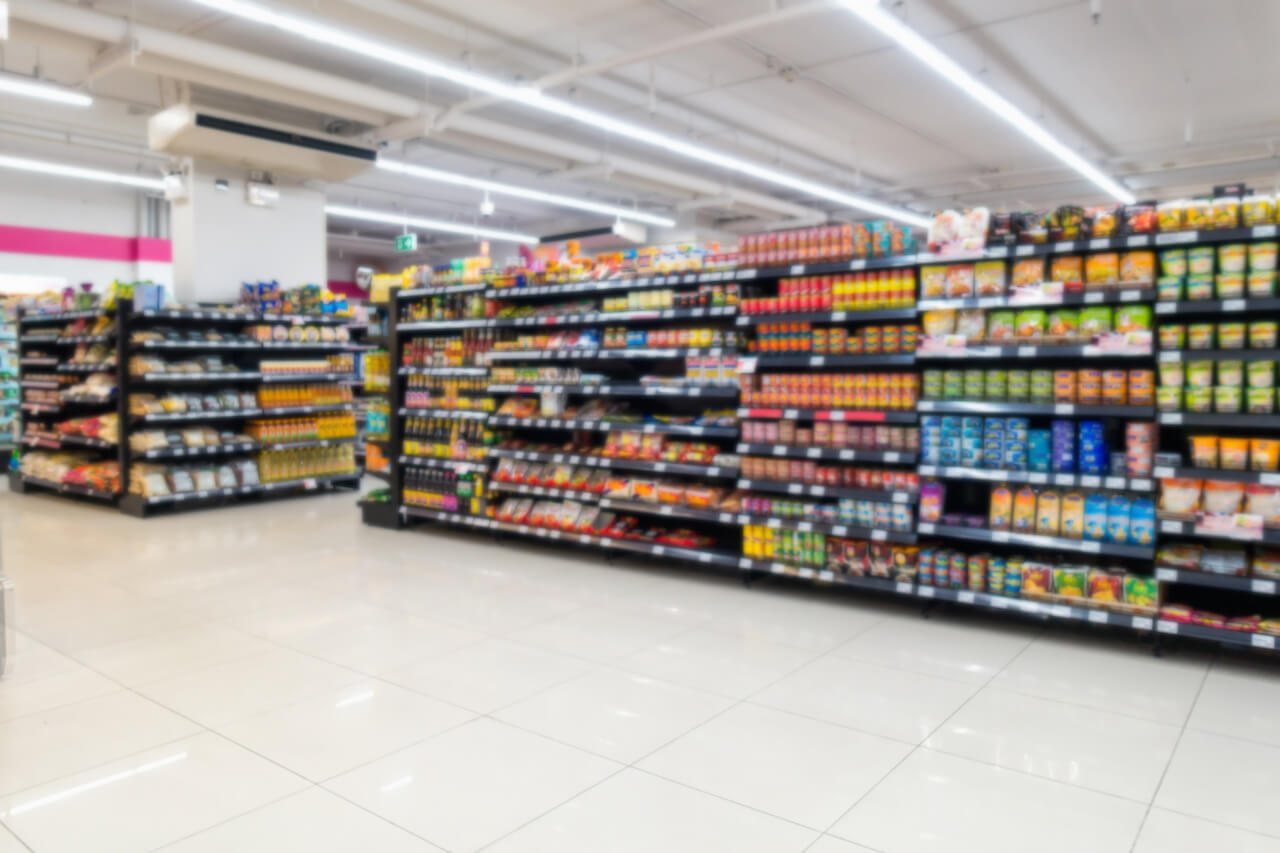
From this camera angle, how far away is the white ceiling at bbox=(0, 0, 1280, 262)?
8000mm

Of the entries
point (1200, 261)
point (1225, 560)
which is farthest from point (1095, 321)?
point (1225, 560)

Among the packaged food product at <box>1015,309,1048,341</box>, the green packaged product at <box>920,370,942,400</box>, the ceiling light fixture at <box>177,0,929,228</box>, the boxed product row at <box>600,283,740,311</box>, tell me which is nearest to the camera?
the packaged food product at <box>1015,309,1048,341</box>

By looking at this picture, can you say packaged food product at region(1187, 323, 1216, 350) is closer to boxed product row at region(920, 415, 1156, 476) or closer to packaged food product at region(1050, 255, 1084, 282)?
boxed product row at region(920, 415, 1156, 476)

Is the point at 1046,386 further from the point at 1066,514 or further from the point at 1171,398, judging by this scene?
the point at 1066,514

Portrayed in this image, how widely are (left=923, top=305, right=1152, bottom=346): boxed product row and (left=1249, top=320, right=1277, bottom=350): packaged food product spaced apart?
417 mm

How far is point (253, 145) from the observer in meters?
8.38

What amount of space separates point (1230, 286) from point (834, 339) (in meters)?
1.97

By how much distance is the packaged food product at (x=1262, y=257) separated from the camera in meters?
3.89

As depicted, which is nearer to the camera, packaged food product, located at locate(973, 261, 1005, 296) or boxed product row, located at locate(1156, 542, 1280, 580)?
boxed product row, located at locate(1156, 542, 1280, 580)

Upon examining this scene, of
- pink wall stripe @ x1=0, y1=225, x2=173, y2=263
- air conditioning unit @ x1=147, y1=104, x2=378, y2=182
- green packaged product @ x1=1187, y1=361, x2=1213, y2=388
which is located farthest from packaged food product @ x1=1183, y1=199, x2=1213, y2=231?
pink wall stripe @ x1=0, y1=225, x2=173, y2=263

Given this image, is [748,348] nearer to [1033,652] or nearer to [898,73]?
[1033,652]

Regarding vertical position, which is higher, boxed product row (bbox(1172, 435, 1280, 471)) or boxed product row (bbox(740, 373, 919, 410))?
boxed product row (bbox(740, 373, 919, 410))

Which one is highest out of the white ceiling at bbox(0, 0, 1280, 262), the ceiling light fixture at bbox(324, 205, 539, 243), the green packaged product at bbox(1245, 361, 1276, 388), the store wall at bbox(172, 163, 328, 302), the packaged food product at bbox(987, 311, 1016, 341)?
the white ceiling at bbox(0, 0, 1280, 262)

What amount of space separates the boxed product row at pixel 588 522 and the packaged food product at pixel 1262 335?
126 inches
